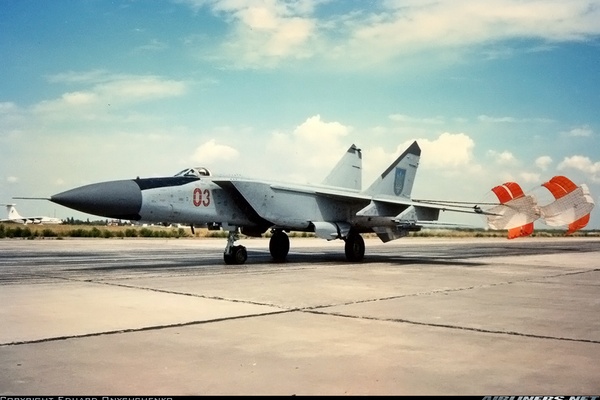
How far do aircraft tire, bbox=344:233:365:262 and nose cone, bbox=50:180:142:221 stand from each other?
6.92 metres

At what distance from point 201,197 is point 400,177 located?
8381 mm

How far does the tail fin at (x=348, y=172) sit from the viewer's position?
66.2 ft

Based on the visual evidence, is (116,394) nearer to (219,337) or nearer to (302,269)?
(219,337)

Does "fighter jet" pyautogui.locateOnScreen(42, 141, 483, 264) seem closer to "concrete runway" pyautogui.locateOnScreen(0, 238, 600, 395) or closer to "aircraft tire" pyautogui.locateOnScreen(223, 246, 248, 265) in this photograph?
"aircraft tire" pyautogui.locateOnScreen(223, 246, 248, 265)

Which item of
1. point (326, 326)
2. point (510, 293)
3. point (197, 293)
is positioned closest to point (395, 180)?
point (510, 293)

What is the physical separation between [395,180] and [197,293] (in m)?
12.2

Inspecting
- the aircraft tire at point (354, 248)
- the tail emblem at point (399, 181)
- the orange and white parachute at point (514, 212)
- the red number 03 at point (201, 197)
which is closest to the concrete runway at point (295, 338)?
the red number 03 at point (201, 197)

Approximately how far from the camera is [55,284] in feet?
32.9

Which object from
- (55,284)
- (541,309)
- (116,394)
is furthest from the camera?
(55,284)

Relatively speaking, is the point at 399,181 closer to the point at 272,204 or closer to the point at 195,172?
the point at 272,204

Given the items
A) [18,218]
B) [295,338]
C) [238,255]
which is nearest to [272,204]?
[238,255]

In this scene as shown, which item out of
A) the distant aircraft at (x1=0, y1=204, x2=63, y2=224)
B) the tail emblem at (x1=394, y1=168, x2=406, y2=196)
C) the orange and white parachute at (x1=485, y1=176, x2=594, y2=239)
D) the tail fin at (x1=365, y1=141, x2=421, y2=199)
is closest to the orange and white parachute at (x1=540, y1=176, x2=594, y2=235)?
the orange and white parachute at (x1=485, y1=176, x2=594, y2=239)

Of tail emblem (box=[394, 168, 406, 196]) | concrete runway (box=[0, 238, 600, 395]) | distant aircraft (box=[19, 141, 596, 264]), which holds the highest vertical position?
tail emblem (box=[394, 168, 406, 196])

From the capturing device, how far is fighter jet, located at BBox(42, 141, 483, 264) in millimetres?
12297
